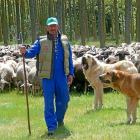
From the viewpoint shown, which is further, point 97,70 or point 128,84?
point 97,70

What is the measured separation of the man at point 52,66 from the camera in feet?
27.7

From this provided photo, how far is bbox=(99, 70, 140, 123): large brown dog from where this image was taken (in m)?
9.23

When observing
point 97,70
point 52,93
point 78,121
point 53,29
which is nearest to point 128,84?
point 78,121

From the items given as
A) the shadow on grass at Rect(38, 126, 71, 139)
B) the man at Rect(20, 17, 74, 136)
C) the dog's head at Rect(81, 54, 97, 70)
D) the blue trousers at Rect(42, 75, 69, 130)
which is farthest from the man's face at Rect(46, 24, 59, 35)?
the dog's head at Rect(81, 54, 97, 70)

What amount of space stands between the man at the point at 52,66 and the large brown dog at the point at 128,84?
1306 mm

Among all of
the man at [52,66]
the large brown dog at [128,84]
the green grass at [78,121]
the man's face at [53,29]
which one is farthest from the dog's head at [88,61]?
the man's face at [53,29]

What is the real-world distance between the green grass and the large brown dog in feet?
1.61

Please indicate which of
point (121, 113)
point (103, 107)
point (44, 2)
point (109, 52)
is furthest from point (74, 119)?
point (44, 2)

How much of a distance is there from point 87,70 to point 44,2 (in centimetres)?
4285

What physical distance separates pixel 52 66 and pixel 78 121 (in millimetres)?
2244

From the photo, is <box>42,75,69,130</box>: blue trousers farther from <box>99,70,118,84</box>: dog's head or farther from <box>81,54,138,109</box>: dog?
<box>81,54,138,109</box>: dog

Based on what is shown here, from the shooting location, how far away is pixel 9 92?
1816cm

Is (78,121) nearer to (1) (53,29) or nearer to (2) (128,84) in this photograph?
(2) (128,84)

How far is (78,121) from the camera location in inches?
396
